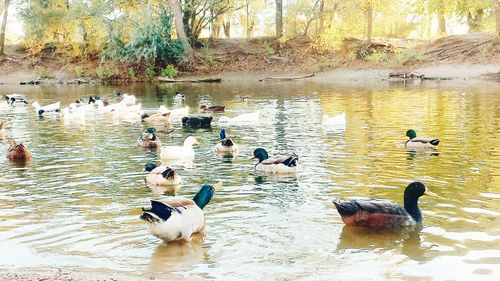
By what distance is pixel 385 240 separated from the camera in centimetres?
899

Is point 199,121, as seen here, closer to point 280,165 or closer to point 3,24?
point 280,165

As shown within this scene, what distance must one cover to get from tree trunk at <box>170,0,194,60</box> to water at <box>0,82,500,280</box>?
33.2m

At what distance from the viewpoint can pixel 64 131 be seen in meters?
21.9

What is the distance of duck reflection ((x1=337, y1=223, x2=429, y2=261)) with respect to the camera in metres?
8.50

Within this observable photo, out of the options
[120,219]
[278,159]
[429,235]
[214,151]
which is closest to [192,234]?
[120,219]

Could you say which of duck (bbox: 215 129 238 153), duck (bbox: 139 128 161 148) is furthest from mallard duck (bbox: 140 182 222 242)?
duck (bbox: 139 128 161 148)

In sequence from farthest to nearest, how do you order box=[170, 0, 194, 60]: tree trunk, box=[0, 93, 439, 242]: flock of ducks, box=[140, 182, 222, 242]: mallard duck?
1. box=[170, 0, 194, 60]: tree trunk
2. box=[0, 93, 439, 242]: flock of ducks
3. box=[140, 182, 222, 242]: mallard duck

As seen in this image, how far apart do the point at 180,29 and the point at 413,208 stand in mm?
46907

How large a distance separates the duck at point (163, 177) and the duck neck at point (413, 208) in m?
4.70

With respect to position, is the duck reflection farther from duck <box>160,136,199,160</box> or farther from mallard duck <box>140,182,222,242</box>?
duck <box>160,136,199,160</box>

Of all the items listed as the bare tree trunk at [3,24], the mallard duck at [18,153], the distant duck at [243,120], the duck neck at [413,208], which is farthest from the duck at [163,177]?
the bare tree trunk at [3,24]

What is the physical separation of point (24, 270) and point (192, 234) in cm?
238

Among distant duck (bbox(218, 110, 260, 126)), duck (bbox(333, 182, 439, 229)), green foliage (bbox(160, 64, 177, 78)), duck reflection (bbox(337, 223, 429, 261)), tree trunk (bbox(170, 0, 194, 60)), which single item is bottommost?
duck reflection (bbox(337, 223, 429, 261))

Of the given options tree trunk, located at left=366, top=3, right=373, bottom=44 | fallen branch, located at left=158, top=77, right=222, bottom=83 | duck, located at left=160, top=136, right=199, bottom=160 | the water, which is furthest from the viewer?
tree trunk, located at left=366, top=3, right=373, bottom=44
